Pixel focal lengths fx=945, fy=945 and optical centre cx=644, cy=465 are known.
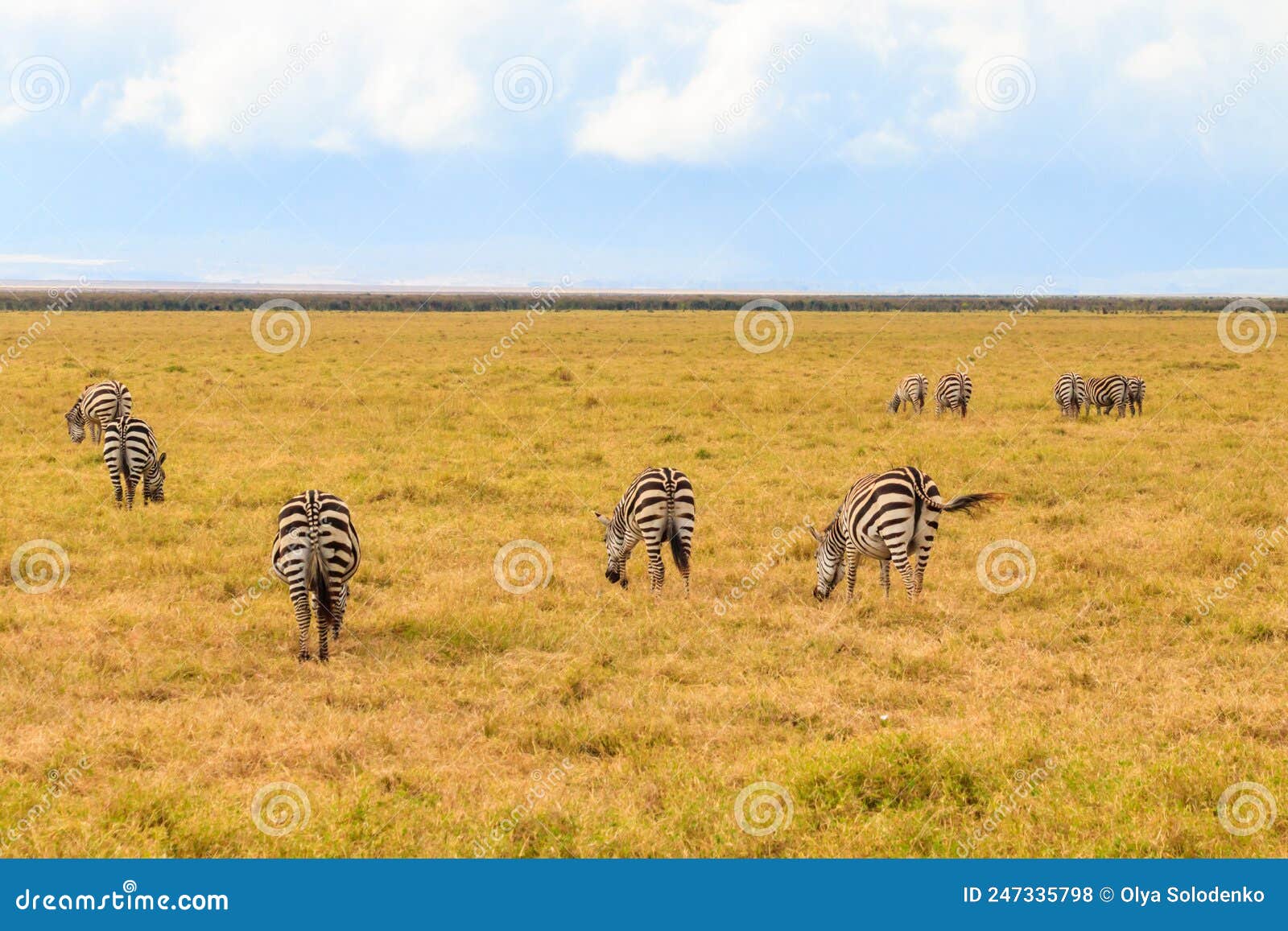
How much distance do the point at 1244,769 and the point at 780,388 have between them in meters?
23.0

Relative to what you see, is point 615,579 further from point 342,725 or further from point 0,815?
point 0,815

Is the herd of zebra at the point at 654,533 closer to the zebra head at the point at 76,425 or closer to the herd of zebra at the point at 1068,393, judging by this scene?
the zebra head at the point at 76,425

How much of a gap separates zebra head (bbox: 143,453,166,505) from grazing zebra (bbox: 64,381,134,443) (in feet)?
17.2

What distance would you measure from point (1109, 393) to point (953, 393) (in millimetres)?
4362

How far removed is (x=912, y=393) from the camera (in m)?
25.8

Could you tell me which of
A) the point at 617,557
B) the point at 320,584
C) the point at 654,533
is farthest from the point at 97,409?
the point at 654,533

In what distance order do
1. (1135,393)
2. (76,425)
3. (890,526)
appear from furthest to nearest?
(1135,393) → (76,425) → (890,526)

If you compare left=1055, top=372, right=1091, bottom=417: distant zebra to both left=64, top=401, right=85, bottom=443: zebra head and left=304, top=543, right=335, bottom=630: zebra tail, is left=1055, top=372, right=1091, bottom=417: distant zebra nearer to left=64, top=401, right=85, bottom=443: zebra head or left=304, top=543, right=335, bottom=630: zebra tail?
left=304, top=543, right=335, bottom=630: zebra tail

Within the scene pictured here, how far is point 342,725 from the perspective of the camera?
24.7 ft

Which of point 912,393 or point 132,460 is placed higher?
point 912,393

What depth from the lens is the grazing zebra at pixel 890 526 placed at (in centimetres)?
1024

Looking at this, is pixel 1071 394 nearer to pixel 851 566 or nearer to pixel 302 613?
pixel 851 566

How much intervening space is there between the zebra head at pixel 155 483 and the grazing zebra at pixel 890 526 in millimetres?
11115

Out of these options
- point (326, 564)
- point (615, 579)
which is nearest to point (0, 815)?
point (326, 564)
